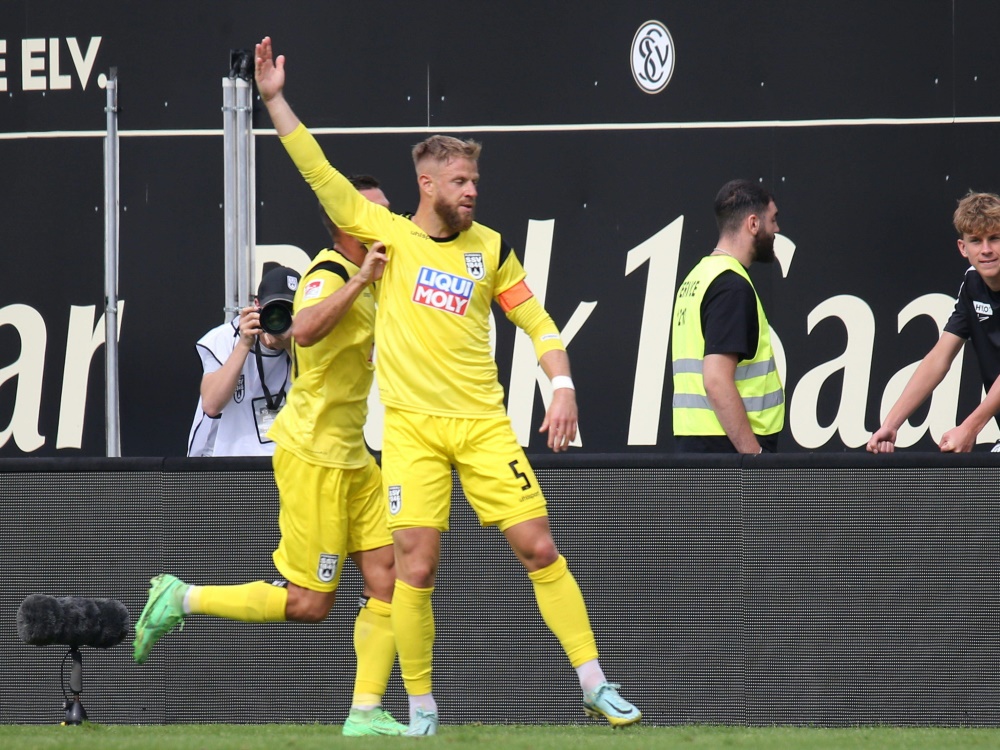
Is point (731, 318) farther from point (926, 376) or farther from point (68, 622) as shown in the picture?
point (68, 622)

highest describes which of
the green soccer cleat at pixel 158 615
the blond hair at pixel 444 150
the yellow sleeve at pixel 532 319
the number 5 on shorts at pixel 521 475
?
the blond hair at pixel 444 150

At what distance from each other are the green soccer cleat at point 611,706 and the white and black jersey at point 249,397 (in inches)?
77.4

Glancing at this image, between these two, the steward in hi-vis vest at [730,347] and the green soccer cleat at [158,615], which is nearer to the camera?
the green soccer cleat at [158,615]

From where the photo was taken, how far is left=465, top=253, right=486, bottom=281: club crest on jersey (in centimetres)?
500

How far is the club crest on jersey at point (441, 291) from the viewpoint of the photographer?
4.95m

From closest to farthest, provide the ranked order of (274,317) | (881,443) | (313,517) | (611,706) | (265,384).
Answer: (611,706), (313,517), (274,317), (881,443), (265,384)

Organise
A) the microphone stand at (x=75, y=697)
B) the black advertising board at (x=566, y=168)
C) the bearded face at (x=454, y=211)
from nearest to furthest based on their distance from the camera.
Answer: the bearded face at (x=454, y=211) → the microphone stand at (x=75, y=697) → the black advertising board at (x=566, y=168)

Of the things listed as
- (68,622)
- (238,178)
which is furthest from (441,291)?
(238,178)

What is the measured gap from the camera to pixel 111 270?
6938mm

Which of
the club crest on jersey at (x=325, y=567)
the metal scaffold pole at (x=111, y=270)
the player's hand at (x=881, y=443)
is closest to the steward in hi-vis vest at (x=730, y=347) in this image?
the player's hand at (x=881, y=443)

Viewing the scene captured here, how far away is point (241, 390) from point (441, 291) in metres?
1.46

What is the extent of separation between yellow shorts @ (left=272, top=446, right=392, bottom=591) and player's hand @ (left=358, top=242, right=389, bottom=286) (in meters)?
0.71

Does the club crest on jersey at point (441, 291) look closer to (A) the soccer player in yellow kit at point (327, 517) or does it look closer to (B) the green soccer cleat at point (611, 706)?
(A) the soccer player in yellow kit at point (327, 517)

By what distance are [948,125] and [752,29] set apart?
100 centimetres
